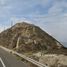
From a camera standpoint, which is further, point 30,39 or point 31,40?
point 30,39

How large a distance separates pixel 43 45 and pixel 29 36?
8655 mm

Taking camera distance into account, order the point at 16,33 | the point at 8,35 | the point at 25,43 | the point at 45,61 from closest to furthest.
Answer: the point at 45,61 → the point at 25,43 → the point at 16,33 → the point at 8,35

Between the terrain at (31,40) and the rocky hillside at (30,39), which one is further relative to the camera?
the rocky hillside at (30,39)

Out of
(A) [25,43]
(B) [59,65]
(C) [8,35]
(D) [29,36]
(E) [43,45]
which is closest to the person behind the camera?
(B) [59,65]

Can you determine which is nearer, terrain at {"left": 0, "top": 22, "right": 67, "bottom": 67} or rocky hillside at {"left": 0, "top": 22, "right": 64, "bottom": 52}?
terrain at {"left": 0, "top": 22, "right": 67, "bottom": 67}

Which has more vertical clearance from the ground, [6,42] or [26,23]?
[26,23]

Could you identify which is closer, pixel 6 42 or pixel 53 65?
pixel 53 65

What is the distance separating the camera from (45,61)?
22984 millimetres

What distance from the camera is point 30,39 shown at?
59.9 metres

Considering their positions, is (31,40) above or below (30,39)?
below

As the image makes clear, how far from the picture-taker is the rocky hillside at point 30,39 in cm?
5355

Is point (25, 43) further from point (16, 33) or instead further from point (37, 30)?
point (16, 33)

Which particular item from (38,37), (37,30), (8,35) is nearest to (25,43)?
(38,37)

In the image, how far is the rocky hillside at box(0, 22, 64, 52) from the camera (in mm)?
53553
